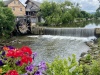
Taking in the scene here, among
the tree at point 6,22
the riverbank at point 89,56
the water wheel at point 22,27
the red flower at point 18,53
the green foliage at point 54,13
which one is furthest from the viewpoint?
the green foliage at point 54,13

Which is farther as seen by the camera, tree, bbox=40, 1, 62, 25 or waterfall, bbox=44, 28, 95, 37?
tree, bbox=40, 1, 62, 25

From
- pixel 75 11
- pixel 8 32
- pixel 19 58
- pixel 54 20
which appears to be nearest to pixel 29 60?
pixel 19 58

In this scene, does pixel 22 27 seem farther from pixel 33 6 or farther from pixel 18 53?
pixel 18 53

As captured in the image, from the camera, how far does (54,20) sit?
4181 centimetres

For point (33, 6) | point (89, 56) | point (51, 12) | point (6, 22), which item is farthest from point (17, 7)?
point (89, 56)

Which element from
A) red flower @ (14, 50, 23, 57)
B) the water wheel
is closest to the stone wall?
the water wheel

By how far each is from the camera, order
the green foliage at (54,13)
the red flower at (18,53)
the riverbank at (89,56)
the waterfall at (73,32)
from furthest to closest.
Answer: the green foliage at (54,13) → the waterfall at (73,32) → the riverbank at (89,56) → the red flower at (18,53)

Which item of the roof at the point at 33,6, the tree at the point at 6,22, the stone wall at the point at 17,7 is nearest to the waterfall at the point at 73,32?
the tree at the point at 6,22

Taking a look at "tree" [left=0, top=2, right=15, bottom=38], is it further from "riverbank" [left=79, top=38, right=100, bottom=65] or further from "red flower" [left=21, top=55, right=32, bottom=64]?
"red flower" [left=21, top=55, right=32, bottom=64]

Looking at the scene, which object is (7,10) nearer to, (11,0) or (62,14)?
(11,0)

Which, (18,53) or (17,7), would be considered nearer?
(18,53)

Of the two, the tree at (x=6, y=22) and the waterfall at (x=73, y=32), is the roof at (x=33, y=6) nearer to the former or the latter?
the waterfall at (x=73, y=32)

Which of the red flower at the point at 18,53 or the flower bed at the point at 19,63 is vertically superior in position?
the red flower at the point at 18,53

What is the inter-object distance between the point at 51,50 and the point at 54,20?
19.9m
